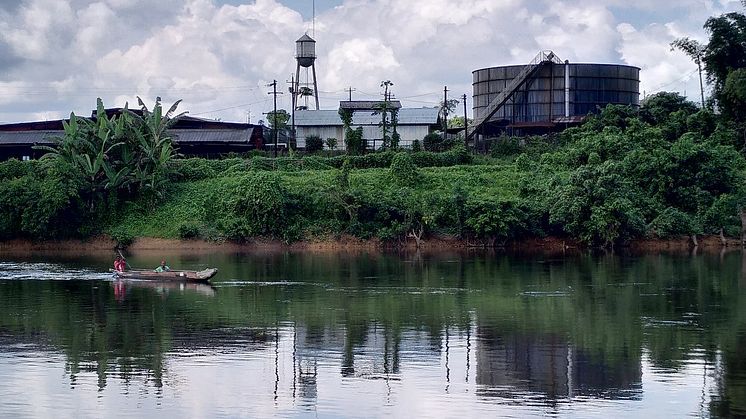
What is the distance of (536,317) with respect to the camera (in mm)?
36781

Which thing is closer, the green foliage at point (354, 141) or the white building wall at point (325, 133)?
the green foliage at point (354, 141)

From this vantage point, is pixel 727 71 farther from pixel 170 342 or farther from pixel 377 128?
pixel 170 342

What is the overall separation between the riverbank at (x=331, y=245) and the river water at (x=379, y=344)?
1751 cm

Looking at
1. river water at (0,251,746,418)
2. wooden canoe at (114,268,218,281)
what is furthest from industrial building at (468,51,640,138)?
wooden canoe at (114,268,218,281)

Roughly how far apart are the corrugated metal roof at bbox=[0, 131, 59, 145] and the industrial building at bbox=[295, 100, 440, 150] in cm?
2301

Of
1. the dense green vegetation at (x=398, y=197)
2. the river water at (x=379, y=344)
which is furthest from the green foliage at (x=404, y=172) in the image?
the river water at (x=379, y=344)

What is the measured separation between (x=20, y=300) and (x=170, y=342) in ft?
44.6

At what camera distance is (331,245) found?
73.5 metres

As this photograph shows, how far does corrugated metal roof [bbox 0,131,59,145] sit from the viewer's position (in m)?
92.9

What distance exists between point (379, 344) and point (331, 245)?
42.2 m

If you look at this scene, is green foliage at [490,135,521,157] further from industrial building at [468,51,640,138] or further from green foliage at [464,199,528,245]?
green foliage at [464,199,528,245]

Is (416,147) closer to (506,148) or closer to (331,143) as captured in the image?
(506,148)

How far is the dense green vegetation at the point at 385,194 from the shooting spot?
7088 centimetres

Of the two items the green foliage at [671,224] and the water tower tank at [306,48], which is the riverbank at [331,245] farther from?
the water tower tank at [306,48]
